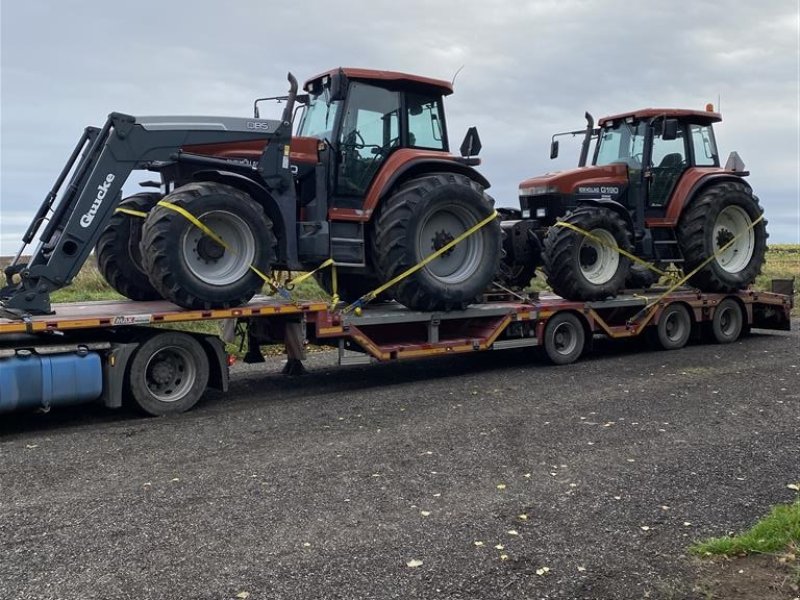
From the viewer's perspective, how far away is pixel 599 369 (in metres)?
11.1

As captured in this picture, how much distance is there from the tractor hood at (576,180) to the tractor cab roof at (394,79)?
261 cm

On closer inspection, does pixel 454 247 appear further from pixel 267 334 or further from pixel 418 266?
pixel 267 334

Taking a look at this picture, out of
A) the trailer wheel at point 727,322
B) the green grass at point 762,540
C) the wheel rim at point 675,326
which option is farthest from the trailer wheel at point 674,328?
the green grass at point 762,540

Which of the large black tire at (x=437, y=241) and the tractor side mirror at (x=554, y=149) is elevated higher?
the tractor side mirror at (x=554, y=149)

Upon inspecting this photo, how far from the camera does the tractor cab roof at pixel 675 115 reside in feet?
42.8

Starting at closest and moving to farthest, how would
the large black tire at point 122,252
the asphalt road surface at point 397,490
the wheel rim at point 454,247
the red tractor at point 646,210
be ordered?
the asphalt road surface at point 397,490 < the large black tire at point 122,252 < the wheel rim at point 454,247 < the red tractor at point 646,210

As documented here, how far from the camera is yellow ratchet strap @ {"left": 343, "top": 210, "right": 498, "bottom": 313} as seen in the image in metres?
9.91

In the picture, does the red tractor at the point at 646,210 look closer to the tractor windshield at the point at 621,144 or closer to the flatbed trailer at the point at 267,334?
the tractor windshield at the point at 621,144

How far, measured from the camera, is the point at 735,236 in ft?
44.4

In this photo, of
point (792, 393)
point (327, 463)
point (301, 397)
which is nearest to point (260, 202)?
point (301, 397)

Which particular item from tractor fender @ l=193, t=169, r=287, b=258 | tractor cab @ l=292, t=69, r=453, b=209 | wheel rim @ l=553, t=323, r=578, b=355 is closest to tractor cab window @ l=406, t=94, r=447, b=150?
tractor cab @ l=292, t=69, r=453, b=209

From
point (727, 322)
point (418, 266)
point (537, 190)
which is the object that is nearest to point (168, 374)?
point (418, 266)

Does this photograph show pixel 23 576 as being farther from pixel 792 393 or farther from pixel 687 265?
pixel 687 265

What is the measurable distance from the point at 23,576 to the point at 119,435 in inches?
122
